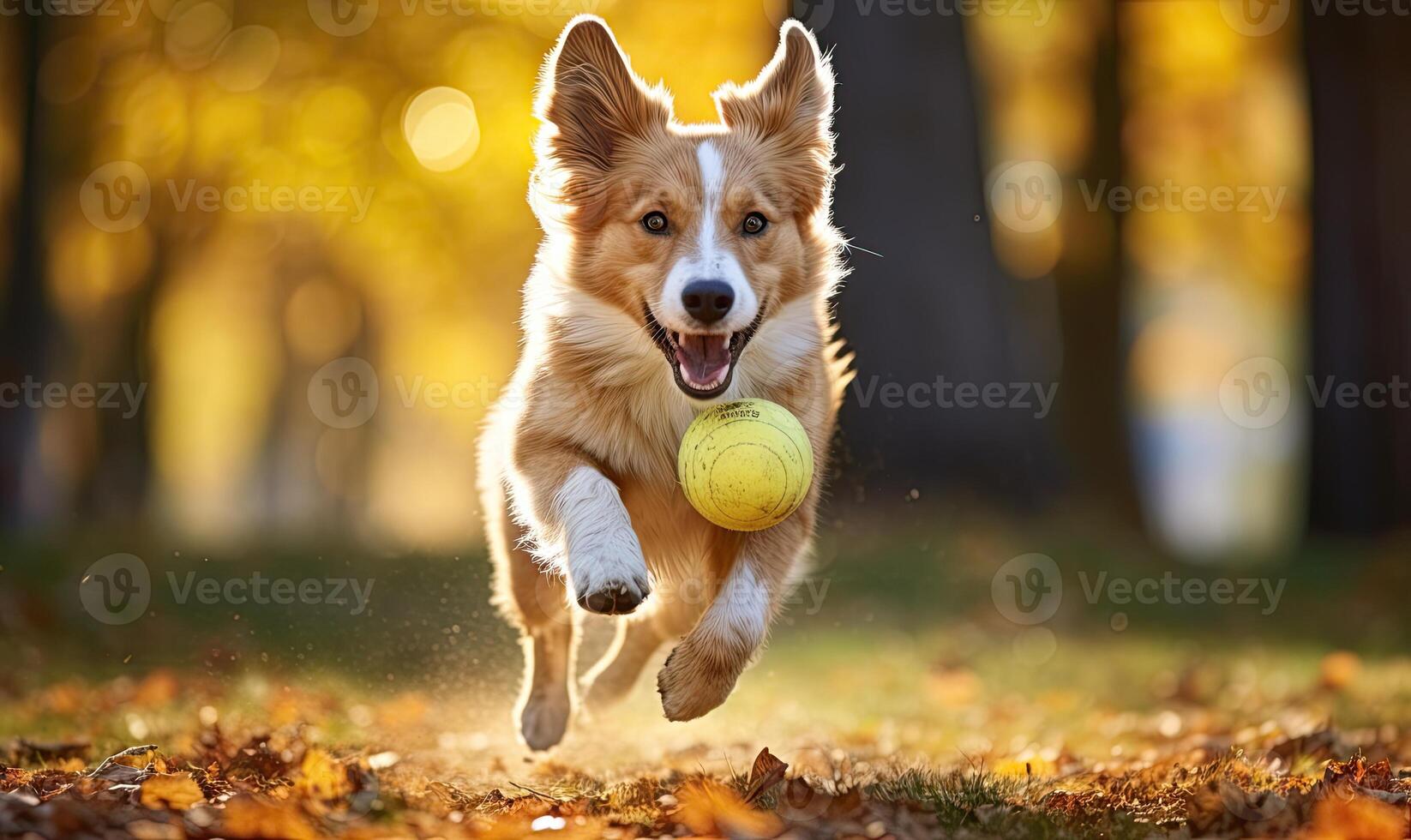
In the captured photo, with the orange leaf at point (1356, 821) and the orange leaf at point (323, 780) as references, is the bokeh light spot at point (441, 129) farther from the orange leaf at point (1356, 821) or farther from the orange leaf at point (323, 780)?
the orange leaf at point (1356, 821)

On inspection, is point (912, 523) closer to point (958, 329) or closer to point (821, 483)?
point (958, 329)

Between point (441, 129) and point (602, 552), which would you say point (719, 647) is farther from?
point (441, 129)

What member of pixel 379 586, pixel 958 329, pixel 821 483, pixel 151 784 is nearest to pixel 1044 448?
pixel 958 329

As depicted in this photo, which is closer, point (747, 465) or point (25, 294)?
point (747, 465)

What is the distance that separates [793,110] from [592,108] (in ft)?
2.55

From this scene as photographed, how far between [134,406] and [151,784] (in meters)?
14.2

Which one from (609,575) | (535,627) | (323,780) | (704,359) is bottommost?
(535,627)

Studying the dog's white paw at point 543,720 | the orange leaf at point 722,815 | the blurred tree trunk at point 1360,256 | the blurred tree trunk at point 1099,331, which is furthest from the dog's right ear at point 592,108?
the blurred tree trunk at point 1360,256

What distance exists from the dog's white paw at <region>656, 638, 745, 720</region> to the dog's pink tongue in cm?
87

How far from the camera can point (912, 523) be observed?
34.1 feet

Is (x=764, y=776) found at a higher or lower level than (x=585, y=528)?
lower

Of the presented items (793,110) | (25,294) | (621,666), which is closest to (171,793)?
(621,666)

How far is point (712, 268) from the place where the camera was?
4500 mm

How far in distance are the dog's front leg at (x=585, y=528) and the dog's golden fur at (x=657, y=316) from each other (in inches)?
0.5
